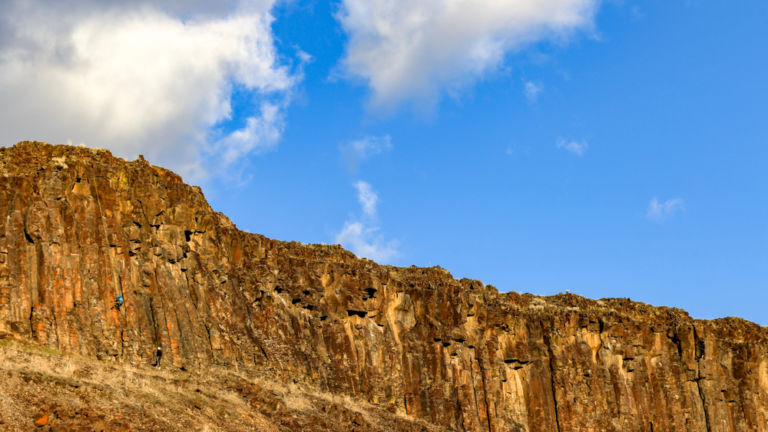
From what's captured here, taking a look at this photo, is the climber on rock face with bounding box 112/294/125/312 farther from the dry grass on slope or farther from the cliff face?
the dry grass on slope

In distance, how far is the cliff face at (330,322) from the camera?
43875mm

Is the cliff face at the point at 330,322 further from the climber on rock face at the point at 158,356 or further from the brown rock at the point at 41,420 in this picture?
the brown rock at the point at 41,420

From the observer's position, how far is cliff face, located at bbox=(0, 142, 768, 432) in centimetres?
4388

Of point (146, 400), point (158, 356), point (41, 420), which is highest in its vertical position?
point (158, 356)

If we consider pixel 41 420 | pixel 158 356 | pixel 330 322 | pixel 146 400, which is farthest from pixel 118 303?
pixel 330 322

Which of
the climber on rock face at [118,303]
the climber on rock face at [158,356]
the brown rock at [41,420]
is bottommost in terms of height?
the brown rock at [41,420]

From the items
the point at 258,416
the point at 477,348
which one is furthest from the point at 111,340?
the point at 477,348

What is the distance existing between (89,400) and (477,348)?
120 feet

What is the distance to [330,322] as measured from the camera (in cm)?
5841

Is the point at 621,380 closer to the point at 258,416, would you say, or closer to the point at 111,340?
the point at 258,416

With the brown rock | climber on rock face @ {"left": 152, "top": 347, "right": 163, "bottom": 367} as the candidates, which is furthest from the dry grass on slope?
climber on rock face @ {"left": 152, "top": 347, "right": 163, "bottom": 367}

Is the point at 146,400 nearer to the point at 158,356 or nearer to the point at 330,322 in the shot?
the point at 158,356

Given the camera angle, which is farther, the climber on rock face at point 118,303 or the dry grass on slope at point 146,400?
the climber on rock face at point 118,303

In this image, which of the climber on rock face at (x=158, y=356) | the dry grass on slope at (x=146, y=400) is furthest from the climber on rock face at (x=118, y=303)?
the dry grass on slope at (x=146, y=400)
